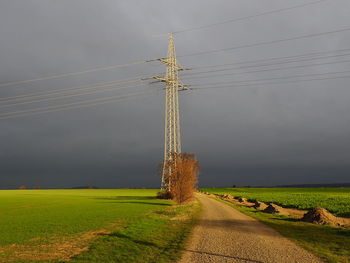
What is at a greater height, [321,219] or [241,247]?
[321,219]

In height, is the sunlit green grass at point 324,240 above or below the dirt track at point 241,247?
below

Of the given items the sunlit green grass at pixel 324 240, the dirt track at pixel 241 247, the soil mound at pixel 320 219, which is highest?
the soil mound at pixel 320 219

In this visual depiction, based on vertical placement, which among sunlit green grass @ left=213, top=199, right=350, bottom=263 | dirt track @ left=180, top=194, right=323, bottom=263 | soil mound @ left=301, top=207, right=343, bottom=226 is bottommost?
sunlit green grass @ left=213, top=199, right=350, bottom=263

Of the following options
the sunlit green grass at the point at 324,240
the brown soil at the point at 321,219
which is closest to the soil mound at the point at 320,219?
the brown soil at the point at 321,219

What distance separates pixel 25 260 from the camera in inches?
639

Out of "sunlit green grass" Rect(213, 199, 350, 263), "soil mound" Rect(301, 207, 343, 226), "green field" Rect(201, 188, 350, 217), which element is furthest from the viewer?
"green field" Rect(201, 188, 350, 217)

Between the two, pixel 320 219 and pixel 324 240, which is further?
pixel 320 219

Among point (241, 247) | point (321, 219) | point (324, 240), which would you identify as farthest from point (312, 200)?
point (241, 247)

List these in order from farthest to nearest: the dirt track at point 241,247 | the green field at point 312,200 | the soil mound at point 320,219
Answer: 1. the green field at point 312,200
2. the soil mound at point 320,219
3. the dirt track at point 241,247

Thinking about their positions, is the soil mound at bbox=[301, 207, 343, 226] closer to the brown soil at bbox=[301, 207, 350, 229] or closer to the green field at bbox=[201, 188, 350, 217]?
the brown soil at bbox=[301, 207, 350, 229]

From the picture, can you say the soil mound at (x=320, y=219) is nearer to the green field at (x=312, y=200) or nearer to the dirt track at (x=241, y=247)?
the dirt track at (x=241, y=247)

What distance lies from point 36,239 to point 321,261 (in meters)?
19.3

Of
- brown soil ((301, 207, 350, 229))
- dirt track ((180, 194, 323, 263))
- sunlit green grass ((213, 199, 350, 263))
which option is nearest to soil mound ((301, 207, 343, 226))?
brown soil ((301, 207, 350, 229))

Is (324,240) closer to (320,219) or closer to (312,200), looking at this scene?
(320,219)
